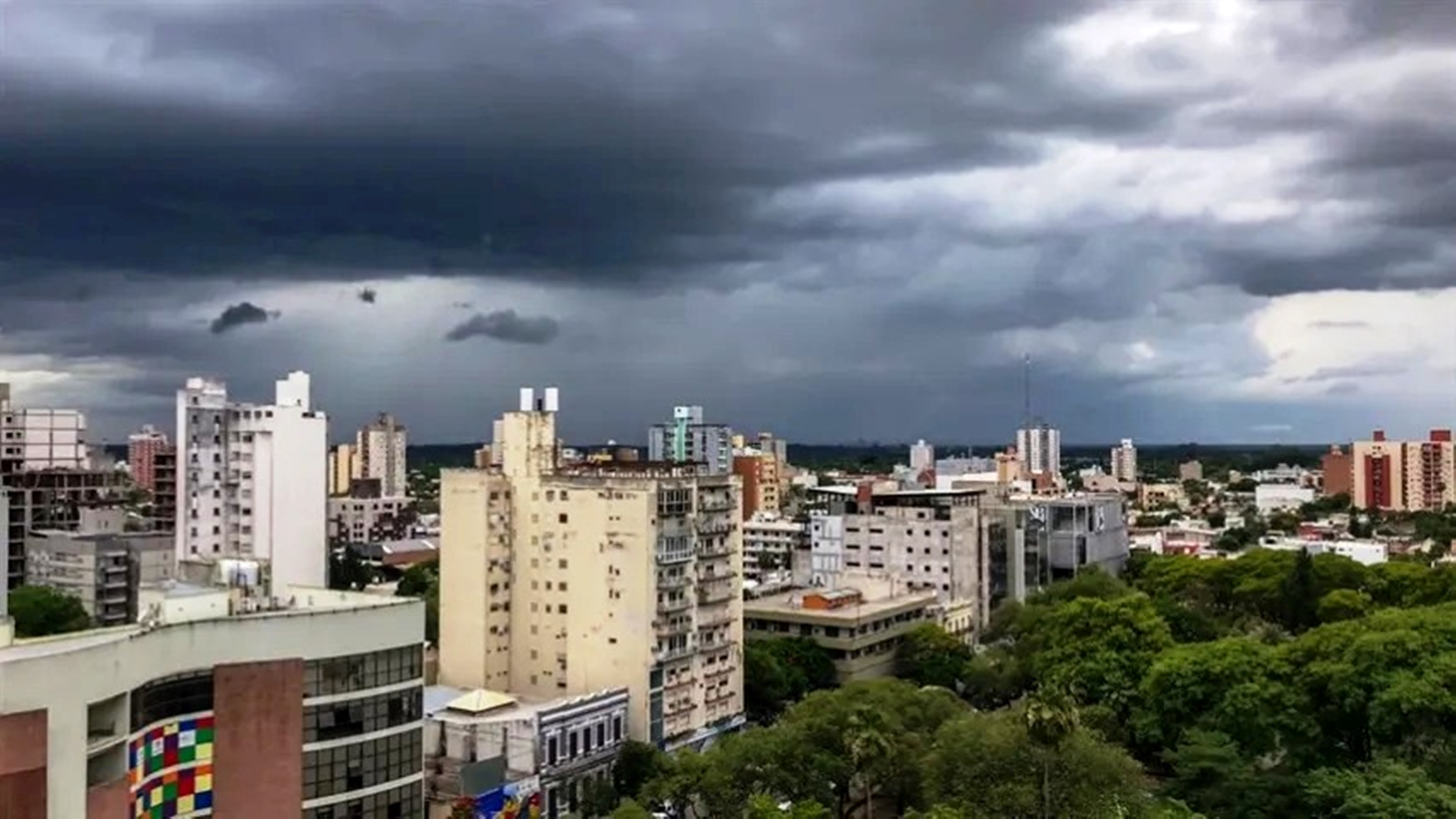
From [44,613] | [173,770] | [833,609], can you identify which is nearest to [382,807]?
[173,770]

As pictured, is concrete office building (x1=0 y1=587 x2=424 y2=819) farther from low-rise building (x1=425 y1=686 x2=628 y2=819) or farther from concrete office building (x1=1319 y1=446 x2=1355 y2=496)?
concrete office building (x1=1319 y1=446 x2=1355 y2=496)

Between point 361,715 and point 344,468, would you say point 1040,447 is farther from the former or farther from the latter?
point 361,715

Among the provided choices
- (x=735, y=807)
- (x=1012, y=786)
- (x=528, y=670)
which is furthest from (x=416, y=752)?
(x=528, y=670)

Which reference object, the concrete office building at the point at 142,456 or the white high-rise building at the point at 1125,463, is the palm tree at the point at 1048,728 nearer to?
the concrete office building at the point at 142,456

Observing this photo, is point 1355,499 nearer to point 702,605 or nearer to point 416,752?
point 702,605

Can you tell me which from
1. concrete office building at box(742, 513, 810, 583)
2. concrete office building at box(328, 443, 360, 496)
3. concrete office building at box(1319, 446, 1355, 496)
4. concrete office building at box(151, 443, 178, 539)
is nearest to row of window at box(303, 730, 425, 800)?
concrete office building at box(151, 443, 178, 539)

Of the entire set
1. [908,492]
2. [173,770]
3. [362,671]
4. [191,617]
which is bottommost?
[173,770]
